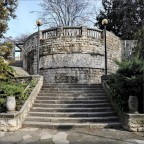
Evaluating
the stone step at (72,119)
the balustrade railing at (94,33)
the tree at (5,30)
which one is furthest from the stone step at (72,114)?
the balustrade railing at (94,33)

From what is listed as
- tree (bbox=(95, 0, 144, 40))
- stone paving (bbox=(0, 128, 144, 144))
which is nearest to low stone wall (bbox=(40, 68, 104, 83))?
tree (bbox=(95, 0, 144, 40))

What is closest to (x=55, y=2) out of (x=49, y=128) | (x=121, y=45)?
(x=121, y=45)

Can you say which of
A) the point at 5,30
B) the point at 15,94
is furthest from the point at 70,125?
the point at 5,30

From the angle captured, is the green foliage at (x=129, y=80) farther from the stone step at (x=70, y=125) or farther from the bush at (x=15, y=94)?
the bush at (x=15, y=94)

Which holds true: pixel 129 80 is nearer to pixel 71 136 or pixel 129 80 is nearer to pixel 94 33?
pixel 71 136

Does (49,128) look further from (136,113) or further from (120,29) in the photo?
(120,29)

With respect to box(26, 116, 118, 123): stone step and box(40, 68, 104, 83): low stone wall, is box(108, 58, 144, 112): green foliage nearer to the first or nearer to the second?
box(26, 116, 118, 123): stone step

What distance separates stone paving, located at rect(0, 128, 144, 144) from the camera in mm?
6473

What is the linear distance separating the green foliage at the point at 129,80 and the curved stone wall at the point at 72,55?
28.4ft

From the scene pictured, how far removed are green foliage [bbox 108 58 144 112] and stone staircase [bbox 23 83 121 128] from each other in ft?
2.68

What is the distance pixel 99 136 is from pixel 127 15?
65.0 ft

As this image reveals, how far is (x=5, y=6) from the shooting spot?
40.3ft

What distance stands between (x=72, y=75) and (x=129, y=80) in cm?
935

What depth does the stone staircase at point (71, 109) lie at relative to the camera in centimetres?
812
